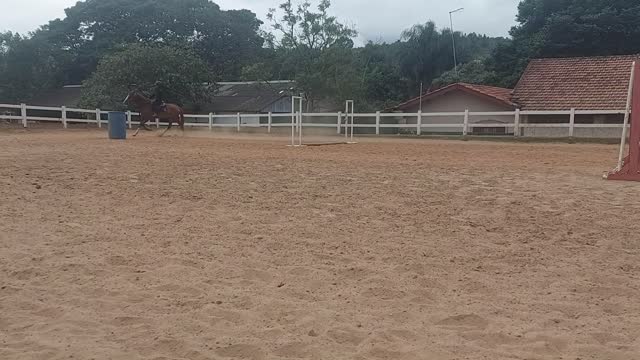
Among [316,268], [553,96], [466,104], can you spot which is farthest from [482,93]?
[316,268]

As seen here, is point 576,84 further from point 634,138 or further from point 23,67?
point 23,67

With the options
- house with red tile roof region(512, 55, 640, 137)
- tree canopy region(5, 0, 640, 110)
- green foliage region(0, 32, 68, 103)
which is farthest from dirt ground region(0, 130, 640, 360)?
green foliage region(0, 32, 68, 103)

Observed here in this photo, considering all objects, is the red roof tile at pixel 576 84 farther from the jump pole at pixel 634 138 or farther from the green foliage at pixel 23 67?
the green foliage at pixel 23 67

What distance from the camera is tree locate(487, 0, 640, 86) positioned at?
35781mm

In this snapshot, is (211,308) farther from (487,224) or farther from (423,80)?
(423,80)

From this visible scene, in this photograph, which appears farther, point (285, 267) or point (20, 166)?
point (20, 166)

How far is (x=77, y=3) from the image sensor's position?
2280 inches

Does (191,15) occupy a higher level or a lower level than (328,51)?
higher

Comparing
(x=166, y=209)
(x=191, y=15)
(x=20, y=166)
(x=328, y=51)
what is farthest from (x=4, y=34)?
(x=166, y=209)

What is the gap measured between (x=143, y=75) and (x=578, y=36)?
30.3 m

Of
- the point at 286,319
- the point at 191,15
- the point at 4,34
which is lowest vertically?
the point at 286,319

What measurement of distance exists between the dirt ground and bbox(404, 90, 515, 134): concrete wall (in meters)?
20.7

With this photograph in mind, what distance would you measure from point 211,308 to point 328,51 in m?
A: 33.5

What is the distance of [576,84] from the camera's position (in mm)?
27828
